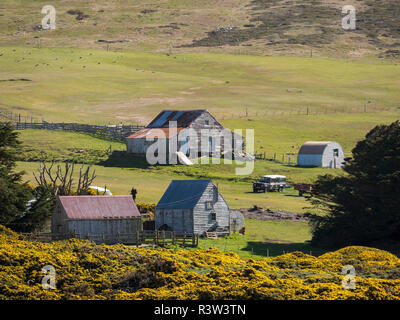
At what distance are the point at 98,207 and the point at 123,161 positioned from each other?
3397 cm

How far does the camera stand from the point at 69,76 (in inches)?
5842

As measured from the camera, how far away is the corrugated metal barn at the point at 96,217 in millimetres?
50812

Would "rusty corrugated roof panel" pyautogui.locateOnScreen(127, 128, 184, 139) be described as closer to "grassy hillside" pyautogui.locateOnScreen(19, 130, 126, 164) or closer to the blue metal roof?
"grassy hillside" pyautogui.locateOnScreen(19, 130, 126, 164)

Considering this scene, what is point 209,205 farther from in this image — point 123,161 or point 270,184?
point 123,161

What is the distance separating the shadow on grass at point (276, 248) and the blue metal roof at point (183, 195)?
5.45m

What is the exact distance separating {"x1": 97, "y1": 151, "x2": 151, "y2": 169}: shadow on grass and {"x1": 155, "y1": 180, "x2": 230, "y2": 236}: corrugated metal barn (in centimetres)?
2657

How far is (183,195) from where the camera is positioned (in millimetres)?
57281

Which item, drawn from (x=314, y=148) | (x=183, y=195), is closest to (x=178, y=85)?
(x=314, y=148)

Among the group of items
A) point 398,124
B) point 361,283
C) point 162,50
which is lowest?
point 361,283

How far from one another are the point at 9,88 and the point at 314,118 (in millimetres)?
47496

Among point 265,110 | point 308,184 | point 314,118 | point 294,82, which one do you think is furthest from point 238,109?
point 308,184

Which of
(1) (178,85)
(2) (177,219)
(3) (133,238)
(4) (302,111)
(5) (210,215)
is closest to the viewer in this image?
(3) (133,238)

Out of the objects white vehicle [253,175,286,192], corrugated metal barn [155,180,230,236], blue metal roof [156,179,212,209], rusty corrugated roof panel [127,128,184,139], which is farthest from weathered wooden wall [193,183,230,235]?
rusty corrugated roof panel [127,128,184,139]
